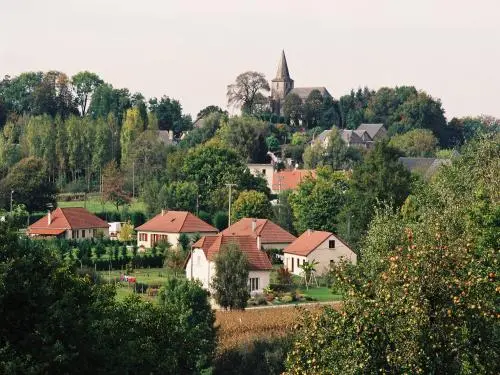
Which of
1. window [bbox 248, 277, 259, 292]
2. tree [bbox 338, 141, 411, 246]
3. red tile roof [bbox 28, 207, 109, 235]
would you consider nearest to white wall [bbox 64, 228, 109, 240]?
red tile roof [bbox 28, 207, 109, 235]

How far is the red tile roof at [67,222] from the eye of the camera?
63094mm

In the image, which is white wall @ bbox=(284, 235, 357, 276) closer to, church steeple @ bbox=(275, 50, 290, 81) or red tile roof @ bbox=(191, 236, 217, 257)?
red tile roof @ bbox=(191, 236, 217, 257)

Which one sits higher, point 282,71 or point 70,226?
point 282,71

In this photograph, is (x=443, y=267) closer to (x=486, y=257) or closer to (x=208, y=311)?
(x=486, y=257)

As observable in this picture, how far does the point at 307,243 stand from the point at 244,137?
3818 centimetres

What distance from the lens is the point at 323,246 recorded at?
2080 inches

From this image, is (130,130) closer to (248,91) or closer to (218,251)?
(248,91)

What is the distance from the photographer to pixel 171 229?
203 ft

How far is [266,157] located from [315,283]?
4411 centimetres

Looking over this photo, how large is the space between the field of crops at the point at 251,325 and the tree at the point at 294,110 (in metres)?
85.8

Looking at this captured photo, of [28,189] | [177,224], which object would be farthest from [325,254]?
[28,189]

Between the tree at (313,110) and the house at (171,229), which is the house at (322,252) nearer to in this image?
the house at (171,229)

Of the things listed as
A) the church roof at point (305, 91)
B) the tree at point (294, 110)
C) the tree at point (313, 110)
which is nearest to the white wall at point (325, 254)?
the tree at point (294, 110)

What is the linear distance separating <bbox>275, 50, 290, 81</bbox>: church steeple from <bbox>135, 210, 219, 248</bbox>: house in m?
83.7
